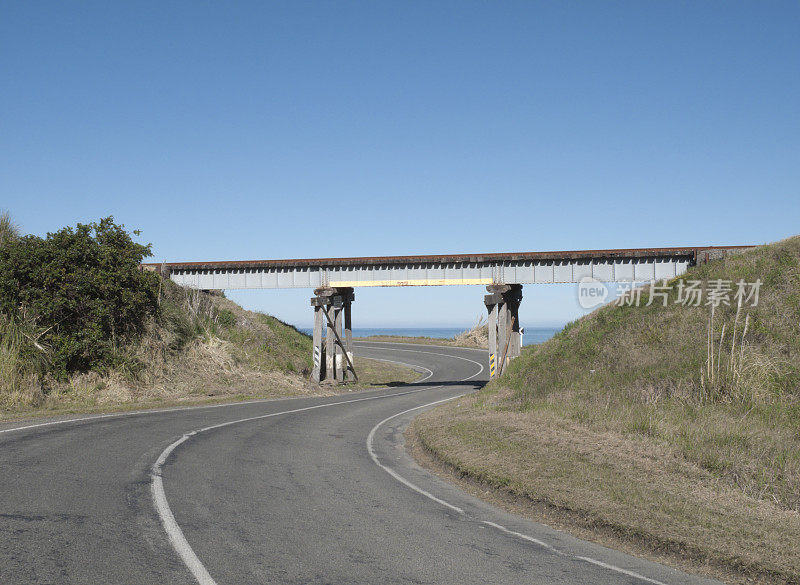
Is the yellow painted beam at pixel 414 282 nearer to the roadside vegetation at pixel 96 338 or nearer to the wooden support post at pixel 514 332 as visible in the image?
the wooden support post at pixel 514 332

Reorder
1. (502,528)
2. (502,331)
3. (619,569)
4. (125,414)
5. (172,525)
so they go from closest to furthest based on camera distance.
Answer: (619,569) → (172,525) → (502,528) → (125,414) → (502,331)

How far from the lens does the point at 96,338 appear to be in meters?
25.0

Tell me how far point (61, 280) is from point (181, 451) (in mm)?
16093

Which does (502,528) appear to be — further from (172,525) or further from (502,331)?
(502,331)

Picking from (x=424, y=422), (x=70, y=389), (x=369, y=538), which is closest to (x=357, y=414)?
(x=424, y=422)

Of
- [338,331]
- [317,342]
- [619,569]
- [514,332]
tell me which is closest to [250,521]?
[619,569]

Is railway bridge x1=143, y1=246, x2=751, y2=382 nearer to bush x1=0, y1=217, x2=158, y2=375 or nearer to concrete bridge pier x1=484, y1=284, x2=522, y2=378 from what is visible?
concrete bridge pier x1=484, y1=284, x2=522, y2=378

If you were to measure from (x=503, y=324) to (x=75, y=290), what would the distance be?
21.1 meters

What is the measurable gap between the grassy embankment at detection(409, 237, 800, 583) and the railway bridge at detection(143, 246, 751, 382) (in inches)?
300

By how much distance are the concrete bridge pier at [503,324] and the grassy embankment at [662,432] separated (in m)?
7.75

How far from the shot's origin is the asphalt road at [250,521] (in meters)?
6.16

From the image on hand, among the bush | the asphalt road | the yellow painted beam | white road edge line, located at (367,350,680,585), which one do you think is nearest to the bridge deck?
the yellow painted beam

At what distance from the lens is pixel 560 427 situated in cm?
1451

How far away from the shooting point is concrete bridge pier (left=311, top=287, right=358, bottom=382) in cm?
3606
